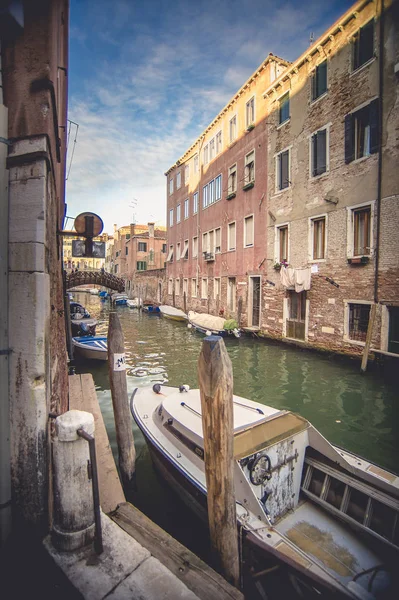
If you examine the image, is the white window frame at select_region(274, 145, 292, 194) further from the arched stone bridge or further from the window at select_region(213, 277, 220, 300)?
the arched stone bridge

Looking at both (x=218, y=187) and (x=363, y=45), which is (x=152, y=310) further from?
(x=363, y=45)

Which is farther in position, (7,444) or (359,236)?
(359,236)

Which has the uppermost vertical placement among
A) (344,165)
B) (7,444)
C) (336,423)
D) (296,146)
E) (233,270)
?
(296,146)

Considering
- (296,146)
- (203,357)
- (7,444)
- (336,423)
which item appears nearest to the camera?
(7,444)

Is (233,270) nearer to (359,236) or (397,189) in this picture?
(359,236)

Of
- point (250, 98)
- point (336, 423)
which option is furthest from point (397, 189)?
point (250, 98)

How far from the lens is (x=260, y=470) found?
9.25 ft

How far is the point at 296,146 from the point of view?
452 inches

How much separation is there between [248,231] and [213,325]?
15.3ft

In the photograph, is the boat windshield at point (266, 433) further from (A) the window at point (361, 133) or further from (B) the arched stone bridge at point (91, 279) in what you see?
(B) the arched stone bridge at point (91, 279)

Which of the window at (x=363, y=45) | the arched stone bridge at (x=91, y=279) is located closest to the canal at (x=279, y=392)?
the window at (x=363, y=45)

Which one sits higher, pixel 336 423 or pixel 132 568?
pixel 132 568

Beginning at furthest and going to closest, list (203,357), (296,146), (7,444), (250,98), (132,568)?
(250,98), (296,146), (203,357), (7,444), (132,568)

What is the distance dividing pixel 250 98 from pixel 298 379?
1277 centimetres
